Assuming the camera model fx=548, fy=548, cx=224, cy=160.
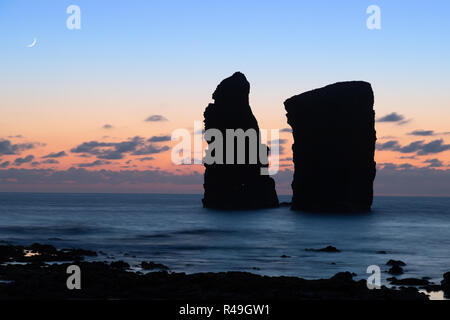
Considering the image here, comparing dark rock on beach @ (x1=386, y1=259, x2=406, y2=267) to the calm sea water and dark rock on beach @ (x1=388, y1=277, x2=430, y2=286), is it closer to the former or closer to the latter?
the calm sea water

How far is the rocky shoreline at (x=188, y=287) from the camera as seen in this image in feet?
71.7

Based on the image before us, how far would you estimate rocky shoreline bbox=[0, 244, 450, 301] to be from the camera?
71.7 ft

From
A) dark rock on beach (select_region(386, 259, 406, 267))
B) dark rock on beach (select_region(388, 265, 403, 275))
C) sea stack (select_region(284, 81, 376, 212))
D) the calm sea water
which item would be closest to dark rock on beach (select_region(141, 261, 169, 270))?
the calm sea water

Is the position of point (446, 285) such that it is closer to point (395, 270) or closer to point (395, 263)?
point (395, 270)

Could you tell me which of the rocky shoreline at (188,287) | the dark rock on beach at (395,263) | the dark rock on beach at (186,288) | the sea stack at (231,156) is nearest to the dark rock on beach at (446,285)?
the rocky shoreline at (188,287)

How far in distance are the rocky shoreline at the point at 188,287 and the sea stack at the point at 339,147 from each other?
6485 cm

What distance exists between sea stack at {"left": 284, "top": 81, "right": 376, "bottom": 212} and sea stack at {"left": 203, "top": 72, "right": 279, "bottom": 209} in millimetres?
15414

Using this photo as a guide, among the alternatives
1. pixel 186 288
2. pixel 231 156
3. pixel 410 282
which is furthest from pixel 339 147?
pixel 186 288

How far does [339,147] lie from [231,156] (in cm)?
2349

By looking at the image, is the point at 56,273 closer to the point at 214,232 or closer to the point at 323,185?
the point at 214,232

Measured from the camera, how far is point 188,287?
76.4 ft

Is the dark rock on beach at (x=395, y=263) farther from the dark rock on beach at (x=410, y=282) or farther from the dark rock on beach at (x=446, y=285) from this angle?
the dark rock on beach at (x=446, y=285)
